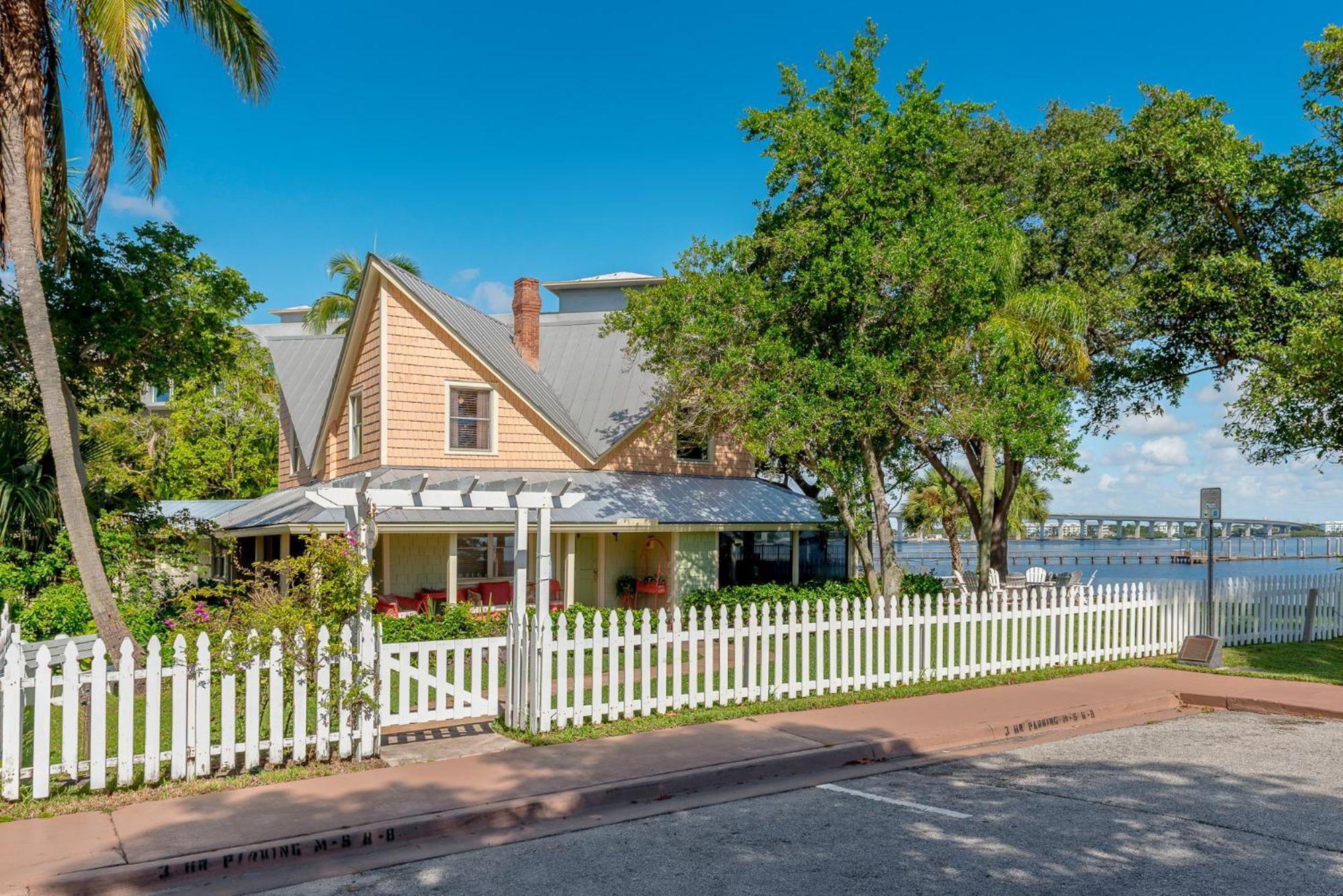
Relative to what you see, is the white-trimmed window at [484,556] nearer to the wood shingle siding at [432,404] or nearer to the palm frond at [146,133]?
the wood shingle siding at [432,404]

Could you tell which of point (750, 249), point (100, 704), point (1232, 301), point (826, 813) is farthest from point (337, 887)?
point (1232, 301)

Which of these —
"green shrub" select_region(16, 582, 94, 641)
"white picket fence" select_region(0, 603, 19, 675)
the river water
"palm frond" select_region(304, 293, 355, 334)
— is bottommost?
the river water

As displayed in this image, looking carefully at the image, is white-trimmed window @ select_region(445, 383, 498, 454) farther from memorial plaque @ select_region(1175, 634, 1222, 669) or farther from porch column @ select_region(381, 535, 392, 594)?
memorial plaque @ select_region(1175, 634, 1222, 669)

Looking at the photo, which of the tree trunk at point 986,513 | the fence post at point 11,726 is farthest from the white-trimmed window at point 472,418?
the fence post at point 11,726

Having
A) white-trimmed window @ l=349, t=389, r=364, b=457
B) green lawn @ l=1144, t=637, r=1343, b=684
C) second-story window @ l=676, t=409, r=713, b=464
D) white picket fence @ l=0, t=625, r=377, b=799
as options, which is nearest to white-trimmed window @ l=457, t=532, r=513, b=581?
white-trimmed window @ l=349, t=389, r=364, b=457

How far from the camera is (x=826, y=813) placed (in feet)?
25.1

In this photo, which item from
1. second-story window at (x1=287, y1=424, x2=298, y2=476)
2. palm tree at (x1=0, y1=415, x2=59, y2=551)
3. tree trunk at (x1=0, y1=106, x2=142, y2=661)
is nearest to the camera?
tree trunk at (x1=0, y1=106, x2=142, y2=661)

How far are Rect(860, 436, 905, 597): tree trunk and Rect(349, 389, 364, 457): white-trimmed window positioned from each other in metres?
11.2

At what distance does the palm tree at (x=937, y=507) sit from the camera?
36.9 m

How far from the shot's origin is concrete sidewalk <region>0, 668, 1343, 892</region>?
21.1ft

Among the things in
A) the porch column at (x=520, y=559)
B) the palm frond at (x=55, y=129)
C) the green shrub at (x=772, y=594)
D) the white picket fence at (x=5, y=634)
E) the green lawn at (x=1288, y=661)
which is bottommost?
the green lawn at (x=1288, y=661)

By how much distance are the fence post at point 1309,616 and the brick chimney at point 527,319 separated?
17.9m

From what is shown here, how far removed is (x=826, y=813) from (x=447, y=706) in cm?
596

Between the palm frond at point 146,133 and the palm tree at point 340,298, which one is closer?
the palm frond at point 146,133
